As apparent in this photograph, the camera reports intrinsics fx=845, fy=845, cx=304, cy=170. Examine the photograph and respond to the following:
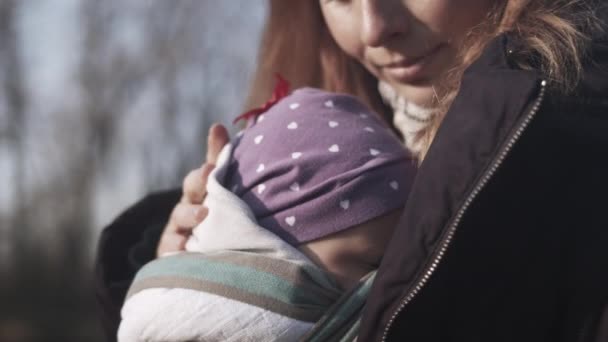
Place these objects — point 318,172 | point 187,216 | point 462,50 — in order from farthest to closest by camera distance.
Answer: point 187,216 → point 462,50 → point 318,172

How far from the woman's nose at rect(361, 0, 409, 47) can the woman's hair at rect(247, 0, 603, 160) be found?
163mm

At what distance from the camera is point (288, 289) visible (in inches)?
60.4

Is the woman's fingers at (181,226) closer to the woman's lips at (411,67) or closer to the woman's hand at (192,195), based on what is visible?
the woman's hand at (192,195)

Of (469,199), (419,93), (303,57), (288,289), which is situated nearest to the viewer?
(469,199)

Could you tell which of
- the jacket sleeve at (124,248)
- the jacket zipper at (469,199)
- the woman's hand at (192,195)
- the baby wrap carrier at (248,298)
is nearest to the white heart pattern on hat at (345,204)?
the baby wrap carrier at (248,298)

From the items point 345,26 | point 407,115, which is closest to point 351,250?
point 407,115

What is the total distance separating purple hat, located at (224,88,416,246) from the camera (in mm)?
1607

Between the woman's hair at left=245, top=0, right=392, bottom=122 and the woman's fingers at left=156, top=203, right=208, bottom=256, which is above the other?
the woman's hair at left=245, top=0, right=392, bottom=122

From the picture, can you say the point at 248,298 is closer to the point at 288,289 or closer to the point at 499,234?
the point at 288,289

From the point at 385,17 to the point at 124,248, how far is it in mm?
1041

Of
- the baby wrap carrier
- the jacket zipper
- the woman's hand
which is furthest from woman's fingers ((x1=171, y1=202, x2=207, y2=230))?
the jacket zipper

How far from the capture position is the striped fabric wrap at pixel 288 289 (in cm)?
153

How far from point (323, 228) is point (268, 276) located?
0.14 meters

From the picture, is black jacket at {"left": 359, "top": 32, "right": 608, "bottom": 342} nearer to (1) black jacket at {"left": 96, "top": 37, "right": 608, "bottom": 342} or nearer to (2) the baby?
(1) black jacket at {"left": 96, "top": 37, "right": 608, "bottom": 342}
